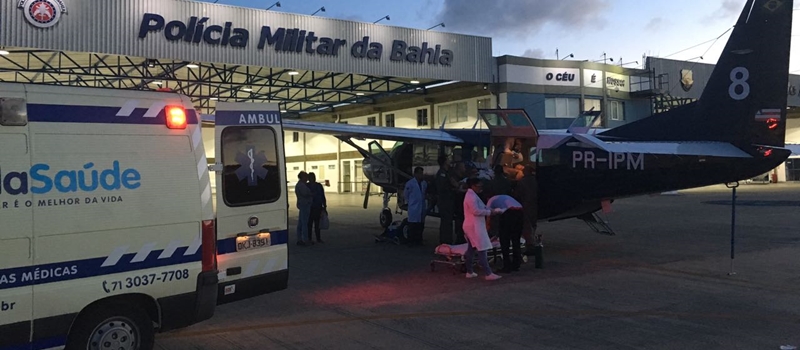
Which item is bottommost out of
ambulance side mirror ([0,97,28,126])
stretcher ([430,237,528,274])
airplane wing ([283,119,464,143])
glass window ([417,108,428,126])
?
stretcher ([430,237,528,274])

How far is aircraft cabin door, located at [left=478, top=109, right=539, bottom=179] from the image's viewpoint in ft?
37.6

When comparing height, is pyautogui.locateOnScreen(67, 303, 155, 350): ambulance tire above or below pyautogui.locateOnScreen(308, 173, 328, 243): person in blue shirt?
below

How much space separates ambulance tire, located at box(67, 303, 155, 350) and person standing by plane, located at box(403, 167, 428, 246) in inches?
326

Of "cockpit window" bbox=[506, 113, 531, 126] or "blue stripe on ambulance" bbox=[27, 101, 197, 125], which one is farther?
"cockpit window" bbox=[506, 113, 531, 126]

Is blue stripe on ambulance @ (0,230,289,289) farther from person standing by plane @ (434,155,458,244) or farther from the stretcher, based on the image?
person standing by plane @ (434,155,458,244)

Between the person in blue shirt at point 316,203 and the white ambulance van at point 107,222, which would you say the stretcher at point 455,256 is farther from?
the white ambulance van at point 107,222

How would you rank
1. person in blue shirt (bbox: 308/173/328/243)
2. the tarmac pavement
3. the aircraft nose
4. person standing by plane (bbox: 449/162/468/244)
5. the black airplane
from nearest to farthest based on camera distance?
1. the tarmac pavement
2. the black airplane
3. person standing by plane (bbox: 449/162/468/244)
4. person in blue shirt (bbox: 308/173/328/243)
5. the aircraft nose

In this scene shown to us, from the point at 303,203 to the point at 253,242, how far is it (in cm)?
790

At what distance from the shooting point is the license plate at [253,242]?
18.6 ft

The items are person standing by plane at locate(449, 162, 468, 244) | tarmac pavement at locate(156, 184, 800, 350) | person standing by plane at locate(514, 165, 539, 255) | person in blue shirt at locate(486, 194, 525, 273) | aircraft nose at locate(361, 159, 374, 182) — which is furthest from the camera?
aircraft nose at locate(361, 159, 374, 182)

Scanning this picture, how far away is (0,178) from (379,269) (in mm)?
6888

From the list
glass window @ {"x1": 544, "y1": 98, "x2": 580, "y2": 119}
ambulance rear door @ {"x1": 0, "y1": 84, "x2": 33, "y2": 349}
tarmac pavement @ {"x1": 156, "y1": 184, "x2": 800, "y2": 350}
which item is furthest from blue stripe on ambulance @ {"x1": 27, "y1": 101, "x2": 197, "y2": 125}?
glass window @ {"x1": 544, "y1": 98, "x2": 580, "y2": 119}

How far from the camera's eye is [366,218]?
68.5 ft

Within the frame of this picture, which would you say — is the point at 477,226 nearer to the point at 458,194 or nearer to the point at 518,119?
the point at 458,194
